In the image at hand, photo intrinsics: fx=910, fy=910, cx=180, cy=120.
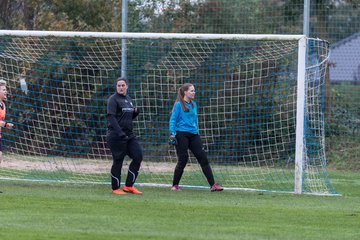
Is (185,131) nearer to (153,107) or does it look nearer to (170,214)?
(170,214)

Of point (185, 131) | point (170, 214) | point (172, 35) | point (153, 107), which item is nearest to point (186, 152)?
point (185, 131)

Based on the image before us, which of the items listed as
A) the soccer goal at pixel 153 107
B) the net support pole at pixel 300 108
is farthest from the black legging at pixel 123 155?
the net support pole at pixel 300 108

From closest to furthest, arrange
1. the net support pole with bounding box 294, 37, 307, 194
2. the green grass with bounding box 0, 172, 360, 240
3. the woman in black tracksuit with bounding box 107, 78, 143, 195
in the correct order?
the green grass with bounding box 0, 172, 360, 240, the woman in black tracksuit with bounding box 107, 78, 143, 195, the net support pole with bounding box 294, 37, 307, 194

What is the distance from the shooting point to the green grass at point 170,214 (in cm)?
959

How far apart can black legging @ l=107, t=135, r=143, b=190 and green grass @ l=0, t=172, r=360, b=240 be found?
308mm

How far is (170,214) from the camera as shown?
11117 millimetres

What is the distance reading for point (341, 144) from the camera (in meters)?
20.5

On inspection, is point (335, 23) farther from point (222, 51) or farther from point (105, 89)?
point (105, 89)

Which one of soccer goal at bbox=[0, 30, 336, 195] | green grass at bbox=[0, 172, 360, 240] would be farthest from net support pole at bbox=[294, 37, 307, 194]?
soccer goal at bbox=[0, 30, 336, 195]

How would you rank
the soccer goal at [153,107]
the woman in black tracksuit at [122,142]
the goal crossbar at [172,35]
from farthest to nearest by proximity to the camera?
the soccer goal at [153,107], the goal crossbar at [172,35], the woman in black tracksuit at [122,142]

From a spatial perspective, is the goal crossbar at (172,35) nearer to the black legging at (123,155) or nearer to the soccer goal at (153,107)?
the soccer goal at (153,107)

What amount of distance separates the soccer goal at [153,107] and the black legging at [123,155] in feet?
7.48

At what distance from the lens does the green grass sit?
378 inches

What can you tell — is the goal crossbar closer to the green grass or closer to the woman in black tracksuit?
the woman in black tracksuit
